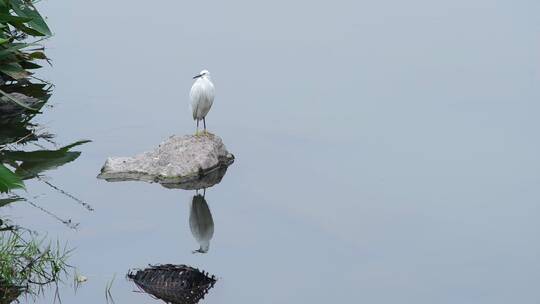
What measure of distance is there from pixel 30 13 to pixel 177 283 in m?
3.06

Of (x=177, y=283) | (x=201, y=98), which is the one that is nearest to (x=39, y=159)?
(x=177, y=283)

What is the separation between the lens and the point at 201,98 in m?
12.5

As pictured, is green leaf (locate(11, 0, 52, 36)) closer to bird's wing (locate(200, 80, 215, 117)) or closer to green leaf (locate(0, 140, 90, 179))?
green leaf (locate(0, 140, 90, 179))

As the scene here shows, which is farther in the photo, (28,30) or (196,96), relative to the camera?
(196,96)

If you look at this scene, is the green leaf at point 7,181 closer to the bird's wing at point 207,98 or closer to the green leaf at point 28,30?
the green leaf at point 28,30

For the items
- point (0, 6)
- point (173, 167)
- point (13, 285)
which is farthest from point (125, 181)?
point (13, 285)

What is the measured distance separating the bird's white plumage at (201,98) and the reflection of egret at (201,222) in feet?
4.89

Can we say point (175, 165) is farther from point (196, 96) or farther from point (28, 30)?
point (28, 30)

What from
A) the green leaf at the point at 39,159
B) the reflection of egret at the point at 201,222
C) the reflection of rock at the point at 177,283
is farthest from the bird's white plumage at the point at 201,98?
the reflection of rock at the point at 177,283

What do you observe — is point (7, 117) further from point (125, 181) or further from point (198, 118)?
point (198, 118)

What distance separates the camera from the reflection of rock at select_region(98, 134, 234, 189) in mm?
11469

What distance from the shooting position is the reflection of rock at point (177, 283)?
8094 mm

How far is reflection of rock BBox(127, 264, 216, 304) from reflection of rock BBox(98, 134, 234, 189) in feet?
10.3

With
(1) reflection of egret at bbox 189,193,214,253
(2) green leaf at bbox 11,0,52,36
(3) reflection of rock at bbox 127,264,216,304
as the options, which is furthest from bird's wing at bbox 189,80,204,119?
(3) reflection of rock at bbox 127,264,216,304
